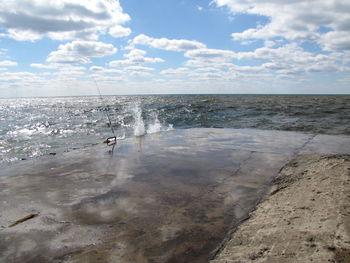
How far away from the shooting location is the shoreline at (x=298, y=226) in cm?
320

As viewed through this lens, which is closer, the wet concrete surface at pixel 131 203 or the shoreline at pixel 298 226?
the shoreline at pixel 298 226

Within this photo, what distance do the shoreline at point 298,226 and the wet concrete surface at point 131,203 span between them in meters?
0.32

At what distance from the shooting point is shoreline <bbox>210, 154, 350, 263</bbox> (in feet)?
10.5

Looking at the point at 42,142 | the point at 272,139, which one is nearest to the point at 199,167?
the point at 272,139

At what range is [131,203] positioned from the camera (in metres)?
5.45

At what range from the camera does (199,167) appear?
8047 mm

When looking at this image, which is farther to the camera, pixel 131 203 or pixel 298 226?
pixel 131 203

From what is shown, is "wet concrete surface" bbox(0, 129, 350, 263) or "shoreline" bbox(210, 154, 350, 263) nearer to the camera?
"shoreline" bbox(210, 154, 350, 263)

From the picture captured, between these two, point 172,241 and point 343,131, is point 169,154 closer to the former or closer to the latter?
point 172,241

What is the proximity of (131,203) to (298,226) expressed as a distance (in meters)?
3.12

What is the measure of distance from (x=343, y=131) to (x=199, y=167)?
457 inches

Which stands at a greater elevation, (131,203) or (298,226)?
(298,226)

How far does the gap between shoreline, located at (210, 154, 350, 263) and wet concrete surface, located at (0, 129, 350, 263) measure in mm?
322

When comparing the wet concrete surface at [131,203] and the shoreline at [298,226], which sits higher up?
the shoreline at [298,226]
